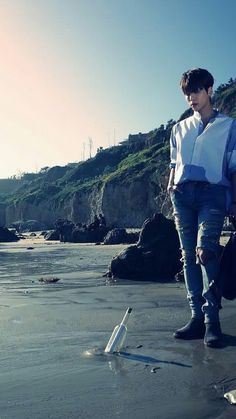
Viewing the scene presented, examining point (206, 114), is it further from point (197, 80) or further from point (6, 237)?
point (6, 237)

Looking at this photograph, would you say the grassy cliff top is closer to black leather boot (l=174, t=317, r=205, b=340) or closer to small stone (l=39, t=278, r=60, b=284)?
small stone (l=39, t=278, r=60, b=284)

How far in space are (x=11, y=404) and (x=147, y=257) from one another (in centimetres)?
538

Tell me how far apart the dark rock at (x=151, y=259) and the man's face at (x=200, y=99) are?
395 cm

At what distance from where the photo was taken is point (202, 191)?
3148 mm

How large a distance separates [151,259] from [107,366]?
473 cm

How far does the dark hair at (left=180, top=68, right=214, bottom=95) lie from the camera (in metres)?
3.17

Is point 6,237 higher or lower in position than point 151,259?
lower

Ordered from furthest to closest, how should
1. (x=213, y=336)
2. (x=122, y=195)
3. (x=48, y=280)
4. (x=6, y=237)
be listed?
(x=122, y=195) → (x=6, y=237) → (x=48, y=280) → (x=213, y=336)

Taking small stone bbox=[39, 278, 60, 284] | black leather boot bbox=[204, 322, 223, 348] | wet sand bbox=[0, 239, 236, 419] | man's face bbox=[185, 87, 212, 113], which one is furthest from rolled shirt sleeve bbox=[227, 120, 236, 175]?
small stone bbox=[39, 278, 60, 284]

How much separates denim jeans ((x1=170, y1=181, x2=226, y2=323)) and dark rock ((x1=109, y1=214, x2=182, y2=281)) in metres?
3.61

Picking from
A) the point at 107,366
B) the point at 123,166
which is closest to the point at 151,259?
the point at 107,366

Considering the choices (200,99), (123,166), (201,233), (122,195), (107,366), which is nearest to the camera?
(107,366)

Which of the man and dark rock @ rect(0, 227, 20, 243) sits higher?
the man

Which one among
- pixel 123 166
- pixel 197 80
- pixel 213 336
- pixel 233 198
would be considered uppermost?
pixel 123 166
